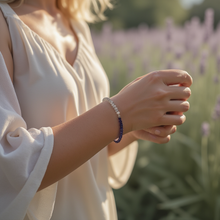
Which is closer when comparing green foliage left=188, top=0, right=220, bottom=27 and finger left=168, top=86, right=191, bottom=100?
finger left=168, top=86, right=191, bottom=100

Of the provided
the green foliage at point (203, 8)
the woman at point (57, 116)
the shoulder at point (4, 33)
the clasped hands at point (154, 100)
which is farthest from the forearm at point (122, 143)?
the green foliage at point (203, 8)

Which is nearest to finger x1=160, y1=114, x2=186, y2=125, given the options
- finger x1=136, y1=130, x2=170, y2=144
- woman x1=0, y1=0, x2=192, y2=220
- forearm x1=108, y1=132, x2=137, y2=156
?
woman x1=0, y1=0, x2=192, y2=220

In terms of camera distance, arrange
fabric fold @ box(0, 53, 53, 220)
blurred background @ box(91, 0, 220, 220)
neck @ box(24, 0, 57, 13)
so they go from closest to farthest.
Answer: fabric fold @ box(0, 53, 53, 220)
neck @ box(24, 0, 57, 13)
blurred background @ box(91, 0, 220, 220)

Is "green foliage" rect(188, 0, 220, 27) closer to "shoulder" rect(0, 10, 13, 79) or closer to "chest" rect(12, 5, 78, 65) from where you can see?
"chest" rect(12, 5, 78, 65)

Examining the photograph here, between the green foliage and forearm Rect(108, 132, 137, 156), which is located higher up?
forearm Rect(108, 132, 137, 156)

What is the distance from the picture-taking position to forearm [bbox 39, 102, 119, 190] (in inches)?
24.2

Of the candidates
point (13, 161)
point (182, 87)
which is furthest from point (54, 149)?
point (182, 87)

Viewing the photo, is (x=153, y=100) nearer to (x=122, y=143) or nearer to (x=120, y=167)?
(x=122, y=143)

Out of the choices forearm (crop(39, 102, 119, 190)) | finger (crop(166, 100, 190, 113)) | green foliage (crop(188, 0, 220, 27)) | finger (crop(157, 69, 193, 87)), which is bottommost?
green foliage (crop(188, 0, 220, 27))

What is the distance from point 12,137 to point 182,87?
0.45m

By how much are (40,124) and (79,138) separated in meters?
0.18

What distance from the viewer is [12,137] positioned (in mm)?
608

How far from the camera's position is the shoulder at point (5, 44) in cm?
66

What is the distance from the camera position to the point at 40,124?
2.44 feet
